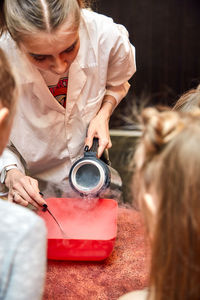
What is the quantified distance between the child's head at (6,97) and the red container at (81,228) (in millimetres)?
421

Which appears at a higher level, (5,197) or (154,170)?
(154,170)

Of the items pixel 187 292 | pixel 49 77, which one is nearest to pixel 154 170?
pixel 187 292

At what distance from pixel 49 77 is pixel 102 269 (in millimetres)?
692

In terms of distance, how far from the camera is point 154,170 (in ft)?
2.38

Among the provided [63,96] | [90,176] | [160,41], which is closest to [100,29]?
[63,96]

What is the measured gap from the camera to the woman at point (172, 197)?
2.24 ft

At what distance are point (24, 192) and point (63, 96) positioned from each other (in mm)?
410

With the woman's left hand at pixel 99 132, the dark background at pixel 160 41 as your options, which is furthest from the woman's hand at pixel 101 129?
the dark background at pixel 160 41

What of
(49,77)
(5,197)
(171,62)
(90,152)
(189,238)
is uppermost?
(189,238)

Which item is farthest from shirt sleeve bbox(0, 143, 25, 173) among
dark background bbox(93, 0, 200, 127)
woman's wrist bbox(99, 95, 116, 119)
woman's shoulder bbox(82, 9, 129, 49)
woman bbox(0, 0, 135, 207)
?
dark background bbox(93, 0, 200, 127)

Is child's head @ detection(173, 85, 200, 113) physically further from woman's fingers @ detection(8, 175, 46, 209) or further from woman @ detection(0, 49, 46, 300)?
woman @ detection(0, 49, 46, 300)

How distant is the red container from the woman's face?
456 mm

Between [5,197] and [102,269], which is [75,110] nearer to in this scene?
[5,197]

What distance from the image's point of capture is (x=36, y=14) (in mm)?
1106
